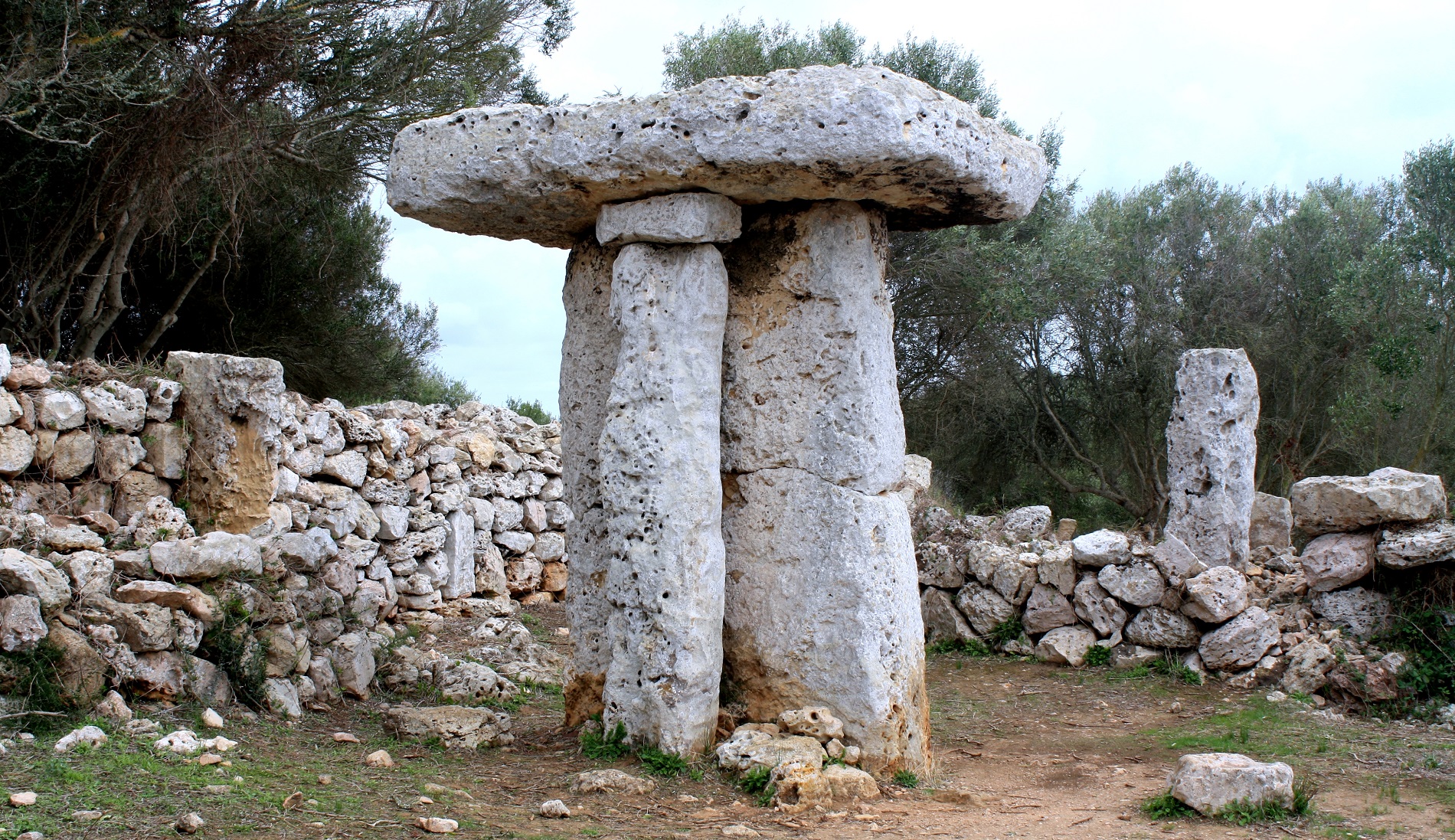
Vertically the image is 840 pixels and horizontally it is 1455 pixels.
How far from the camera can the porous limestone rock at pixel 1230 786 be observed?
4.79 m

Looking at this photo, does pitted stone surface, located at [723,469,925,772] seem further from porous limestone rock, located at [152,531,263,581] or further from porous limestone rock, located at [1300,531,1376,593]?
porous limestone rock, located at [1300,531,1376,593]

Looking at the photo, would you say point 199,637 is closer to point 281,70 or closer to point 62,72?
point 62,72

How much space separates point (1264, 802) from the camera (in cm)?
482

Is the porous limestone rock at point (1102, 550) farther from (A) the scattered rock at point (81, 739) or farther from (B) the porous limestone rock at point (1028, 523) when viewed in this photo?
(A) the scattered rock at point (81, 739)

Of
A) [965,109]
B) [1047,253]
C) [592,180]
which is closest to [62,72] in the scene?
[592,180]

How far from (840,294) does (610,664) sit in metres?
2.04

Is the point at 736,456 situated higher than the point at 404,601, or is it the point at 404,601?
the point at 736,456

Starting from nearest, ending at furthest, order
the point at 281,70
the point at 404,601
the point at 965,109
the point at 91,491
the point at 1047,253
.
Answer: the point at 965,109
the point at 91,491
the point at 404,601
the point at 281,70
the point at 1047,253

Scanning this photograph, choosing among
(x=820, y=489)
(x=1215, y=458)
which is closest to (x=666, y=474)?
(x=820, y=489)

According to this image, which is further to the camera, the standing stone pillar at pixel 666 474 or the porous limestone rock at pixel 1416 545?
the porous limestone rock at pixel 1416 545

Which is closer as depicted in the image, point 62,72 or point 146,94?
point 62,72

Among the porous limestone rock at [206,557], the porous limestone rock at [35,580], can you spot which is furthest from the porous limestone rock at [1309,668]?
the porous limestone rock at [35,580]

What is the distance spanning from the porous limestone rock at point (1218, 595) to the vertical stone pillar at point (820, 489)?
12.3 ft

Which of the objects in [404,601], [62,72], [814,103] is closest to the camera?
[814,103]
